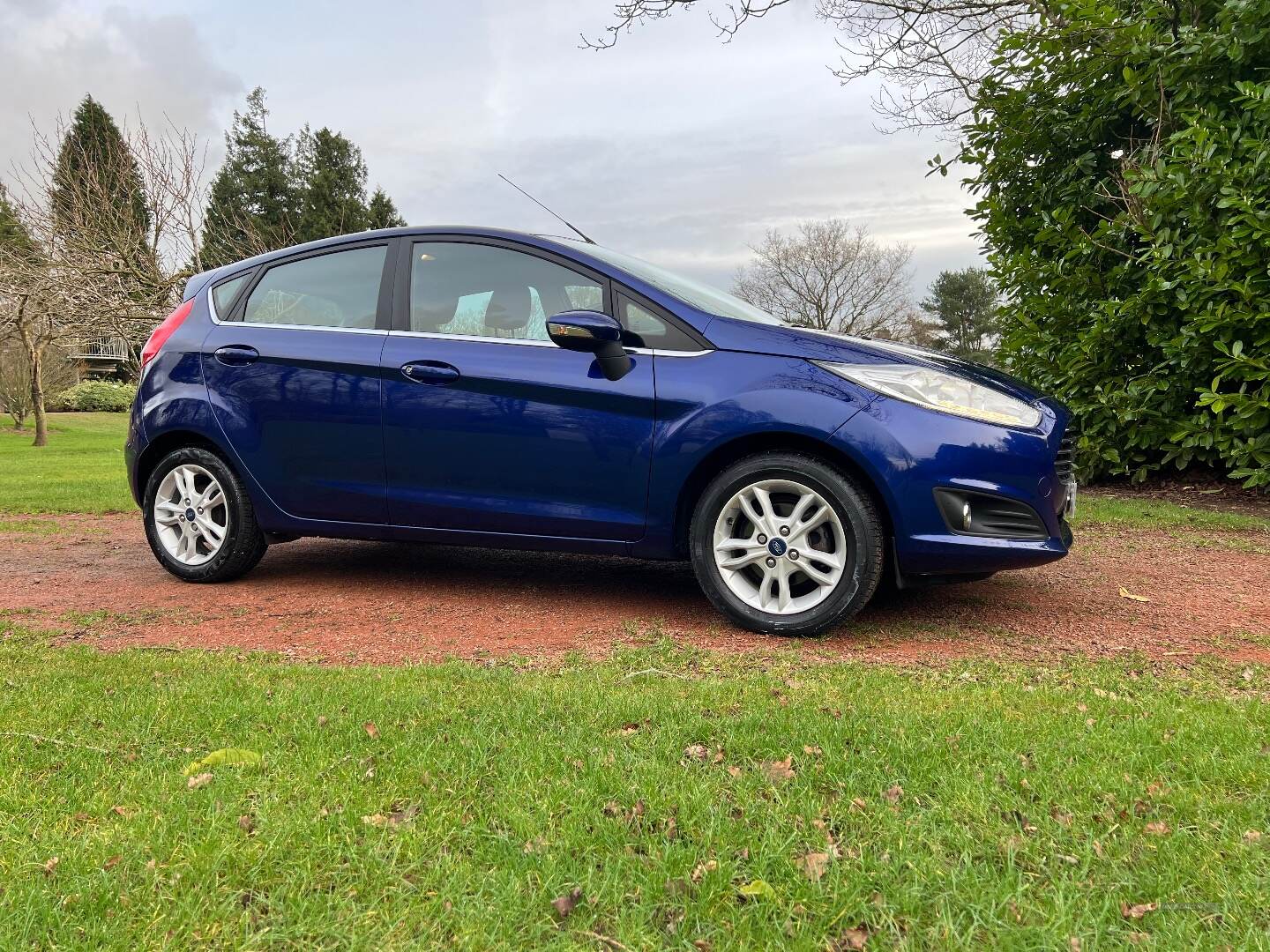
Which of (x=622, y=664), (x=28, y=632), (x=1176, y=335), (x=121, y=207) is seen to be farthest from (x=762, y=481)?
(x=121, y=207)

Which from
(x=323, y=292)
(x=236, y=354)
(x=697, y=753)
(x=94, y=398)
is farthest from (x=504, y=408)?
(x=94, y=398)

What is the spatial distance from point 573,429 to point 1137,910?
9.14 ft

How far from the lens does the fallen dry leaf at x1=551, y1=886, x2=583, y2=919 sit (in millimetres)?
1704

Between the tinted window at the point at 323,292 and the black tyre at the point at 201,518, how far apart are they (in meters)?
0.84

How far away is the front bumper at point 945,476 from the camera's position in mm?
3514

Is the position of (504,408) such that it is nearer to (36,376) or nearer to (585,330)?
(585,330)

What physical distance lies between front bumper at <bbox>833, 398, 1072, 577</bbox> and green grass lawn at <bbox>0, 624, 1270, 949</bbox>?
0.62 metres

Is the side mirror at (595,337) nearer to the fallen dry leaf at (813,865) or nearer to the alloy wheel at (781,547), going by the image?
the alloy wheel at (781,547)

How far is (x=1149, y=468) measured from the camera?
7926 millimetres

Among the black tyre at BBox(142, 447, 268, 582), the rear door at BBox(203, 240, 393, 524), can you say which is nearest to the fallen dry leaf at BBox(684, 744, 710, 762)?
the rear door at BBox(203, 240, 393, 524)

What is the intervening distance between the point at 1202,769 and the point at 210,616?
12.8ft

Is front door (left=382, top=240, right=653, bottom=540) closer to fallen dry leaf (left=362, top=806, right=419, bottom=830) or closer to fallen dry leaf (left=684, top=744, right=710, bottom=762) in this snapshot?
fallen dry leaf (left=684, top=744, right=710, bottom=762)

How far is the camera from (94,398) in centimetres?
3762

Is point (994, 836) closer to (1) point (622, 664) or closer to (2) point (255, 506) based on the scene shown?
(1) point (622, 664)
